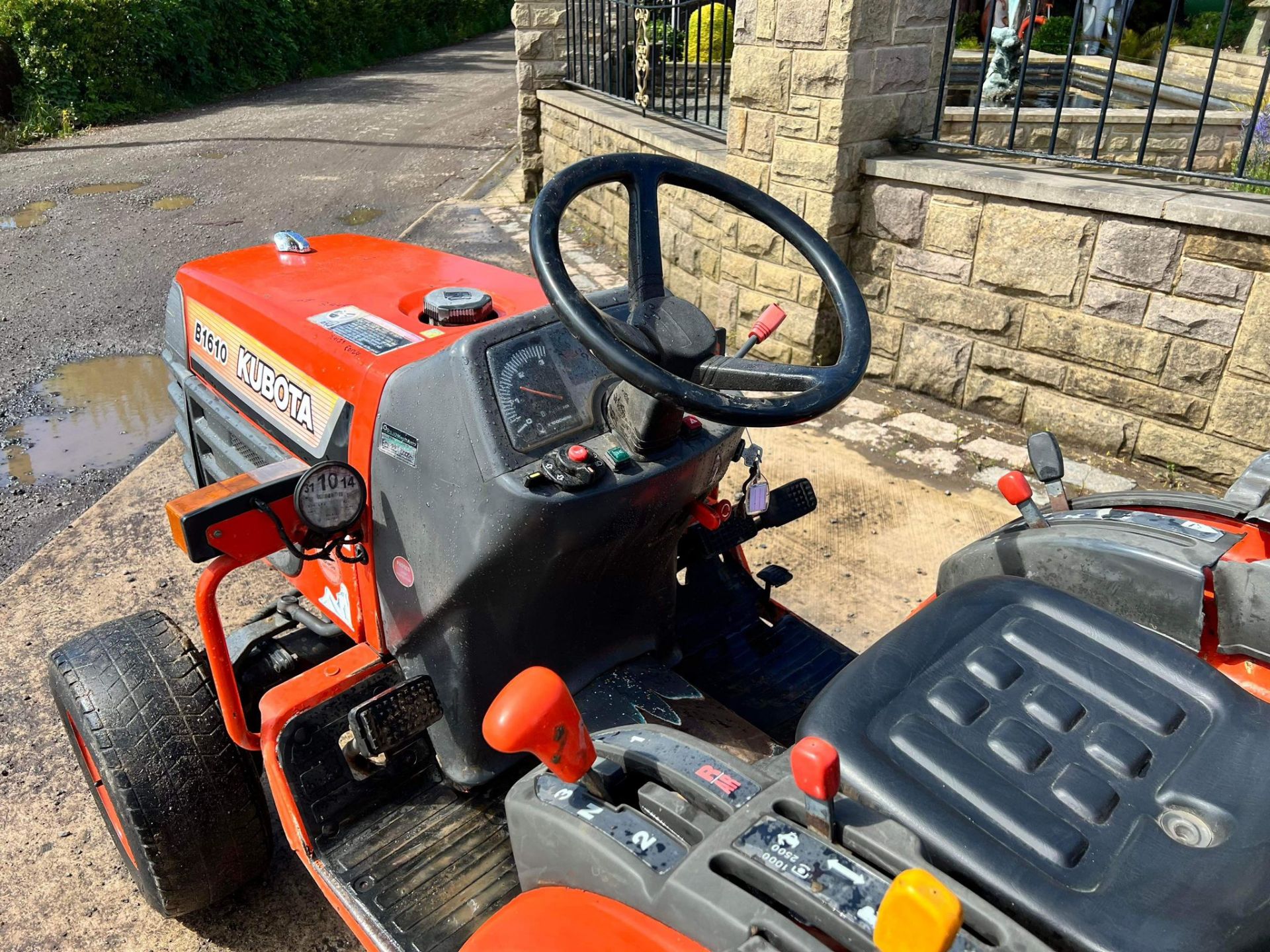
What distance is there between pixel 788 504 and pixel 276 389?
55.5 inches

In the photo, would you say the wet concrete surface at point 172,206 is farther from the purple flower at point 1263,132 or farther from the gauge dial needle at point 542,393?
the purple flower at point 1263,132

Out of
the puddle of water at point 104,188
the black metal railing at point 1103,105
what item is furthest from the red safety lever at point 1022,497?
the puddle of water at point 104,188

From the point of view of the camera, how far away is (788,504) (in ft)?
8.82

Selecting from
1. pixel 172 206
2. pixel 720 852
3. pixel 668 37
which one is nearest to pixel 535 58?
pixel 668 37

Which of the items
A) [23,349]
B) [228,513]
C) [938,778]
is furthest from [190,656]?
[23,349]

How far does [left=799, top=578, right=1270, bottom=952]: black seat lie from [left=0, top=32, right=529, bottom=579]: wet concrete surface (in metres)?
3.71

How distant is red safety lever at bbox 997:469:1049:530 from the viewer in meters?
2.09

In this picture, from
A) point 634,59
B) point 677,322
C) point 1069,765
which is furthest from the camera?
point 634,59

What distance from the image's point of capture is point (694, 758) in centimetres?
149

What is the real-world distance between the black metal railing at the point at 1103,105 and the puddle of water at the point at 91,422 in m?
4.32

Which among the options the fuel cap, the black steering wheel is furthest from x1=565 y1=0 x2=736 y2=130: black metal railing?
the black steering wheel

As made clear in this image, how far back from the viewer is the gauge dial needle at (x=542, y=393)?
6.46 ft

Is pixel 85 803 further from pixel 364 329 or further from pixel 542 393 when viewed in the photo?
pixel 542 393

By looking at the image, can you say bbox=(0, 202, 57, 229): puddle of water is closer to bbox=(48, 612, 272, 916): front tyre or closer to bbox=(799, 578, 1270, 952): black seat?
bbox=(48, 612, 272, 916): front tyre
